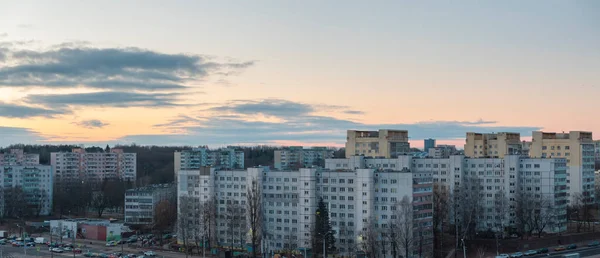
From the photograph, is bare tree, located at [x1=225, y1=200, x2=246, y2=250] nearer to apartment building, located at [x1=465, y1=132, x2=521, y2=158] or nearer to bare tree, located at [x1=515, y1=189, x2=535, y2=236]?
bare tree, located at [x1=515, y1=189, x2=535, y2=236]

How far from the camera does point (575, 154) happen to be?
7481 cm

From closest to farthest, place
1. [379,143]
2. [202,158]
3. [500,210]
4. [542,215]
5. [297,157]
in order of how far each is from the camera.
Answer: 1. [542,215]
2. [500,210]
3. [379,143]
4. [202,158]
5. [297,157]

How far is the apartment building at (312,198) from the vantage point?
5328cm

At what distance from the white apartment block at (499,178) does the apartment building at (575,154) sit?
30.7ft

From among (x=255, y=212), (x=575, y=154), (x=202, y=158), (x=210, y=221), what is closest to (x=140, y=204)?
(x=210, y=221)

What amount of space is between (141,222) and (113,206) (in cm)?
2074

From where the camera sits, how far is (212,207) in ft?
195

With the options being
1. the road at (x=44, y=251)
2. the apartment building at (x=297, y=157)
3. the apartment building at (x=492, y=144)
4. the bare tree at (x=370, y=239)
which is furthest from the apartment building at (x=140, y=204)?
the apartment building at (x=297, y=157)

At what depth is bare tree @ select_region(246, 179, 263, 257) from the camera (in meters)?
56.2

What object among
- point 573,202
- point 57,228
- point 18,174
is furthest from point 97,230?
point 573,202

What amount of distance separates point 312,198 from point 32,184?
49822 mm

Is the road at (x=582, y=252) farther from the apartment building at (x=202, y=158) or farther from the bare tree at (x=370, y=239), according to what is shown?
the apartment building at (x=202, y=158)

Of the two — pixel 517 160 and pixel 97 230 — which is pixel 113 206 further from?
pixel 517 160

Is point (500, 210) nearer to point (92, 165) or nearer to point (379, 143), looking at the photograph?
point (379, 143)
